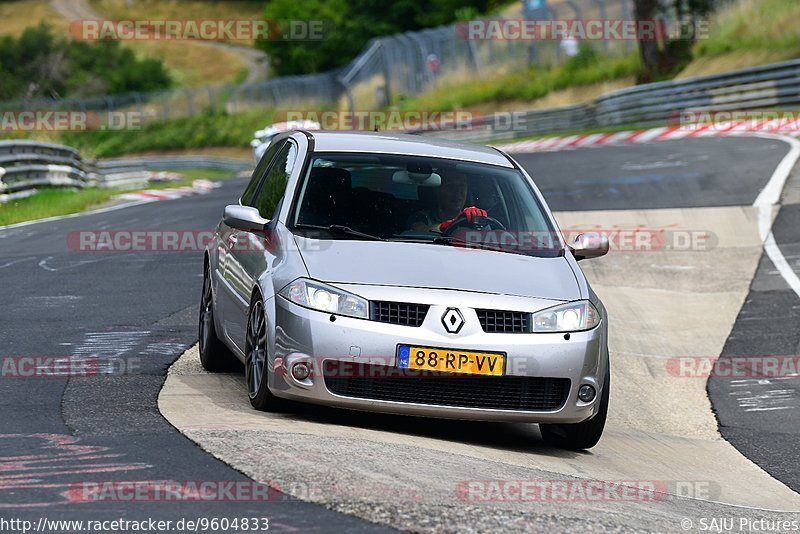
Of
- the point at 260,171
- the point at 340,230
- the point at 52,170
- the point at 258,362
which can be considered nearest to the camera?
the point at 258,362

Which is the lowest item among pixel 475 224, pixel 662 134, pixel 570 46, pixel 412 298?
pixel 662 134

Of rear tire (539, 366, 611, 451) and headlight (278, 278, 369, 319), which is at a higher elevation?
headlight (278, 278, 369, 319)

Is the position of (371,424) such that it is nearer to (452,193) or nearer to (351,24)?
(452,193)

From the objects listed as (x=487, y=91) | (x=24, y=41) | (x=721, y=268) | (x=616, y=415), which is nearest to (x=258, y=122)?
(x=487, y=91)

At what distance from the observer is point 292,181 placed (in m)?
8.29

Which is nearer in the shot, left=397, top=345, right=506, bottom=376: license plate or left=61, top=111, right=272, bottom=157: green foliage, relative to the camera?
left=397, top=345, right=506, bottom=376: license plate

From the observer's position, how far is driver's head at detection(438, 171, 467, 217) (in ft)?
27.6

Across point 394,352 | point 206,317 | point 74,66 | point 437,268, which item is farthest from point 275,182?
point 74,66

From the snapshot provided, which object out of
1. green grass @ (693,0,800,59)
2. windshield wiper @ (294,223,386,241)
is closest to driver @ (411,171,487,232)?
windshield wiper @ (294,223,386,241)

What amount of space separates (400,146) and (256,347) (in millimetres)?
1821

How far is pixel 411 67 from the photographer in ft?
188

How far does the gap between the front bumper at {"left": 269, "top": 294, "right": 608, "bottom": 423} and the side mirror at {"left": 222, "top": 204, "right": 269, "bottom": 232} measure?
2.67ft

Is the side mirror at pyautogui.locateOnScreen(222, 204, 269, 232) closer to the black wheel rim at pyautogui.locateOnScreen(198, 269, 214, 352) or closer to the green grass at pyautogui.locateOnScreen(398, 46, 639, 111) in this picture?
the black wheel rim at pyautogui.locateOnScreen(198, 269, 214, 352)

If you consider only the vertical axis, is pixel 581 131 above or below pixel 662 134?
below
